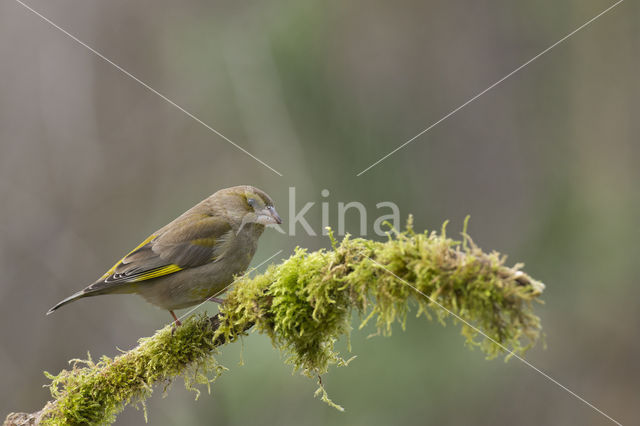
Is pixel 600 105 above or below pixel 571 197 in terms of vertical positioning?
above

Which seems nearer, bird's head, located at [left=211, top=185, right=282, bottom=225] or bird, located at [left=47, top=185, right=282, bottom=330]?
bird, located at [left=47, top=185, right=282, bottom=330]

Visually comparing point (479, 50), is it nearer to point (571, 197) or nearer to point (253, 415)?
point (571, 197)

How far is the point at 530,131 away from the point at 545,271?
7.31 feet

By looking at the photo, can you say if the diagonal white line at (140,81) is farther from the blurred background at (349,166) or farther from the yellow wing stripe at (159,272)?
the yellow wing stripe at (159,272)

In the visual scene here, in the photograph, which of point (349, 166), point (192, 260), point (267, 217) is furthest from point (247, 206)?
point (349, 166)

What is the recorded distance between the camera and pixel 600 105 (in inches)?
351

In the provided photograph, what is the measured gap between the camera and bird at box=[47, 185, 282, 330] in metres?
4.04

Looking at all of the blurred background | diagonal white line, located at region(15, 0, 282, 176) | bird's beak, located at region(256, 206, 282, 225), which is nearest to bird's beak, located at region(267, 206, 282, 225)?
bird's beak, located at region(256, 206, 282, 225)

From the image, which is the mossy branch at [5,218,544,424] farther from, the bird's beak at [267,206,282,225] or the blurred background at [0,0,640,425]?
the blurred background at [0,0,640,425]

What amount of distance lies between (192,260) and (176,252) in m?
0.17

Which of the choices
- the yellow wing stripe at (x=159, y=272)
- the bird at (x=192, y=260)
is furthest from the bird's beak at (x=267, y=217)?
the yellow wing stripe at (x=159, y=272)


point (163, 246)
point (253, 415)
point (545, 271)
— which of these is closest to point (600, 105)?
point (545, 271)

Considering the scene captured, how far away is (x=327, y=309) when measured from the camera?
9.34 ft

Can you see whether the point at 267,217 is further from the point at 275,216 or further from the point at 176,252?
the point at 176,252
